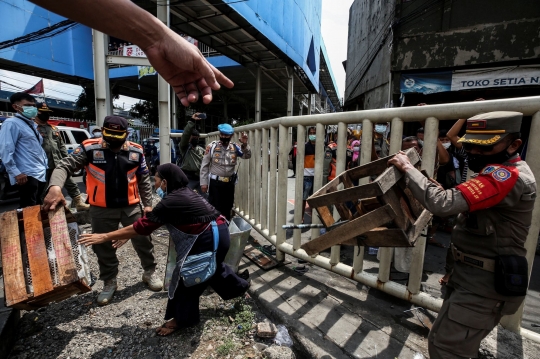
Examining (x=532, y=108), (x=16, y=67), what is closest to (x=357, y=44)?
(x=532, y=108)

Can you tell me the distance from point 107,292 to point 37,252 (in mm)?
997

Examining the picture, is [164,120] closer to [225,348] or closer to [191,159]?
[191,159]

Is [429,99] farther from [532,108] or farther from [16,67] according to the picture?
[16,67]

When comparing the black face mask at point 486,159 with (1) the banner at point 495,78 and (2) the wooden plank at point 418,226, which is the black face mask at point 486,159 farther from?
(1) the banner at point 495,78

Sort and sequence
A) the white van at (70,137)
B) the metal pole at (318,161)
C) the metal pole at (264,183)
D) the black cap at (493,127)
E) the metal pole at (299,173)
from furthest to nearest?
the white van at (70,137)
the metal pole at (264,183)
the metal pole at (299,173)
the metal pole at (318,161)
the black cap at (493,127)

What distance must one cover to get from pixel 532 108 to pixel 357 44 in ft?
60.1

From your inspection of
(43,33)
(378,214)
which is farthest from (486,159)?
(43,33)

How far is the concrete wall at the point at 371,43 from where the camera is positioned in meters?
10.2

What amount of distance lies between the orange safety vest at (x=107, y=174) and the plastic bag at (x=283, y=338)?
2.01 metres

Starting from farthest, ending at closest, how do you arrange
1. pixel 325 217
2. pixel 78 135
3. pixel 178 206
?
pixel 78 135 < pixel 178 206 < pixel 325 217

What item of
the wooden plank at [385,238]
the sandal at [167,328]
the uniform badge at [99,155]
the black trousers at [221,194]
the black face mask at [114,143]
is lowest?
the sandal at [167,328]

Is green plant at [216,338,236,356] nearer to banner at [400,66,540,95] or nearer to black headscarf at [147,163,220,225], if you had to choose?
black headscarf at [147,163,220,225]

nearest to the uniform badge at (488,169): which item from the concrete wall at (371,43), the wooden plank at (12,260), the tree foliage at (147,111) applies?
the wooden plank at (12,260)

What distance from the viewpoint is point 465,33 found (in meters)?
8.25
